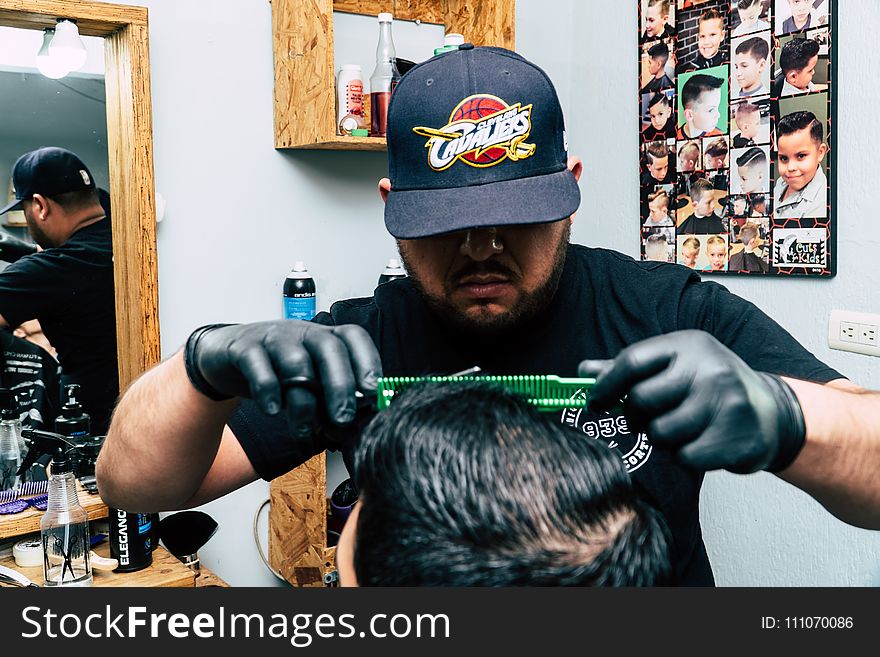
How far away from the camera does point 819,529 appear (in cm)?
202

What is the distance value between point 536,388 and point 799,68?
1.60m

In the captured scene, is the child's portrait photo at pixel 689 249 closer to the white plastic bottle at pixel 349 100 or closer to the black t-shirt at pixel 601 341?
the black t-shirt at pixel 601 341

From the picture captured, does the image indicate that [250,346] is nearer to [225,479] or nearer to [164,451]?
[164,451]

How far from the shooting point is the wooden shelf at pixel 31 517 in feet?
5.87

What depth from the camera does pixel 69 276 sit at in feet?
6.44

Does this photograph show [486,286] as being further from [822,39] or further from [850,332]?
[822,39]

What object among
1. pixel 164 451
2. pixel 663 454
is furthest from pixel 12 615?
pixel 663 454

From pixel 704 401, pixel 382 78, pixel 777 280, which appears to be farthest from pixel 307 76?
pixel 704 401

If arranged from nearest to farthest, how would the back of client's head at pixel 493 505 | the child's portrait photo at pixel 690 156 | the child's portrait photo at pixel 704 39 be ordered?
the back of client's head at pixel 493 505 < the child's portrait photo at pixel 704 39 < the child's portrait photo at pixel 690 156

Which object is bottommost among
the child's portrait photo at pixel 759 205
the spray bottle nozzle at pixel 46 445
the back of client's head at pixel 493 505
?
the spray bottle nozzle at pixel 46 445

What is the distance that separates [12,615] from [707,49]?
2232 millimetres

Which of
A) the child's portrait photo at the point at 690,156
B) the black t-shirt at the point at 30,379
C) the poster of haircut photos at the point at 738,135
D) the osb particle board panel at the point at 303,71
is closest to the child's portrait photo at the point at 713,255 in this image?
the poster of haircut photos at the point at 738,135

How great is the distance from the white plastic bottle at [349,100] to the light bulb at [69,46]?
0.70 metres

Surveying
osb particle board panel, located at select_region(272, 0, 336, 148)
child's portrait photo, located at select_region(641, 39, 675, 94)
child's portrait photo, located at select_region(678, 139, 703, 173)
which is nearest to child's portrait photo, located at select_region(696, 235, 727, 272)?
child's portrait photo, located at select_region(678, 139, 703, 173)
